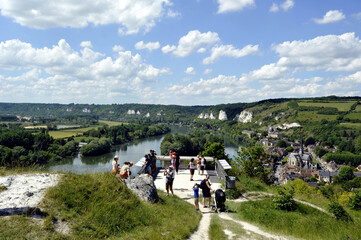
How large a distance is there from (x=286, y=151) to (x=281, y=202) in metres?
104

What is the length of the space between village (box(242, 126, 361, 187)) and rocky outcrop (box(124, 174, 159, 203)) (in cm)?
2062

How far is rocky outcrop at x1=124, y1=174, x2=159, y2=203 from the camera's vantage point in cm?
852

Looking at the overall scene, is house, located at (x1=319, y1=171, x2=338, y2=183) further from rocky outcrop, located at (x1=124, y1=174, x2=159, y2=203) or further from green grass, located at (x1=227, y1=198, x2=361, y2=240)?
rocky outcrop, located at (x1=124, y1=174, x2=159, y2=203)

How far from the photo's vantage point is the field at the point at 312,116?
429ft

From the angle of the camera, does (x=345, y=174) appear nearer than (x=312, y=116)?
Yes

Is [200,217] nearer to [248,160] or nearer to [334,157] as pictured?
[248,160]

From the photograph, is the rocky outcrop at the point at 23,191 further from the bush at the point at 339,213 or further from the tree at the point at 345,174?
the tree at the point at 345,174

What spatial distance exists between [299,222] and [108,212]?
20.9 ft

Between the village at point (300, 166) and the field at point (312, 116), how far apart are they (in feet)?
70.7

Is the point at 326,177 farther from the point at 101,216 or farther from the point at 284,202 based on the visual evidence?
the point at 101,216

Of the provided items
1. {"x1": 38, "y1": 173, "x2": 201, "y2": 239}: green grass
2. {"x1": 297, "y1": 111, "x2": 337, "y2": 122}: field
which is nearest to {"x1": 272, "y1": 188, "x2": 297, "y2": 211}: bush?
{"x1": 38, "y1": 173, "x2": 201, "y2": 239}: green grass

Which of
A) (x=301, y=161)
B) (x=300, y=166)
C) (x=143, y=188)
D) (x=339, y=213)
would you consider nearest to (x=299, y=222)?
(x=339, y=213)

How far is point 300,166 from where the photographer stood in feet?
249

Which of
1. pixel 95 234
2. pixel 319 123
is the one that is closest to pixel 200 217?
pixel 95 234
